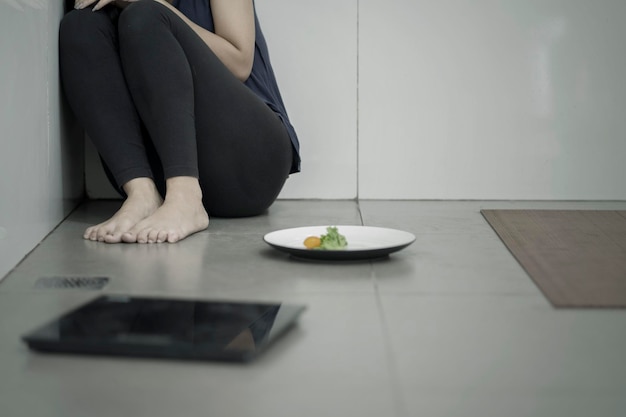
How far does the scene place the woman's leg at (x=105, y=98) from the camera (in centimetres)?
221

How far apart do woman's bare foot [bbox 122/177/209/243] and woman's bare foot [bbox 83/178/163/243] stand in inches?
0.9

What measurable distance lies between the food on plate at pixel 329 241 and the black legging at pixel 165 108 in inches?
17.5

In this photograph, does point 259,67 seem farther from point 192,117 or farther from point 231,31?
point 192,117

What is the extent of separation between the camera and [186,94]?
2.17 metres

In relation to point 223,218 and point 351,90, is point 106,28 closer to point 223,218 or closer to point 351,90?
point 223,218

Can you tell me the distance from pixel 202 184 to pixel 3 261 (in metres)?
0.72

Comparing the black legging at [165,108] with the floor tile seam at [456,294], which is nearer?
the floor tile seam at [456,294]

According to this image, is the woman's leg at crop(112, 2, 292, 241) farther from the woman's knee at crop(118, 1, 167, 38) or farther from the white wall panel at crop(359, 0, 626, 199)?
the white wall panel at crop(359, 0, 626, 199)

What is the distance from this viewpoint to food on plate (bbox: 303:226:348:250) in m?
1.83

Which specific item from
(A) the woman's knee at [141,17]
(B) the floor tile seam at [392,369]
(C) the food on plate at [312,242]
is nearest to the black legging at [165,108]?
(A) the woman's knee at [141,17]

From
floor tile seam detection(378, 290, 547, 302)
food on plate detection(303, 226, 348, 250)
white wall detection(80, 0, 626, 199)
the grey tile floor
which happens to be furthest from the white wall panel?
floor tile seam detection(378, 290, 547, 302)

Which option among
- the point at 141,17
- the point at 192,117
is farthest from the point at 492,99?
the point at 141,17

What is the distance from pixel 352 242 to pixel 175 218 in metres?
0.42

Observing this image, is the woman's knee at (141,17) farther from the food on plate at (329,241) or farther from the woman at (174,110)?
the food on plate at (329,241)
